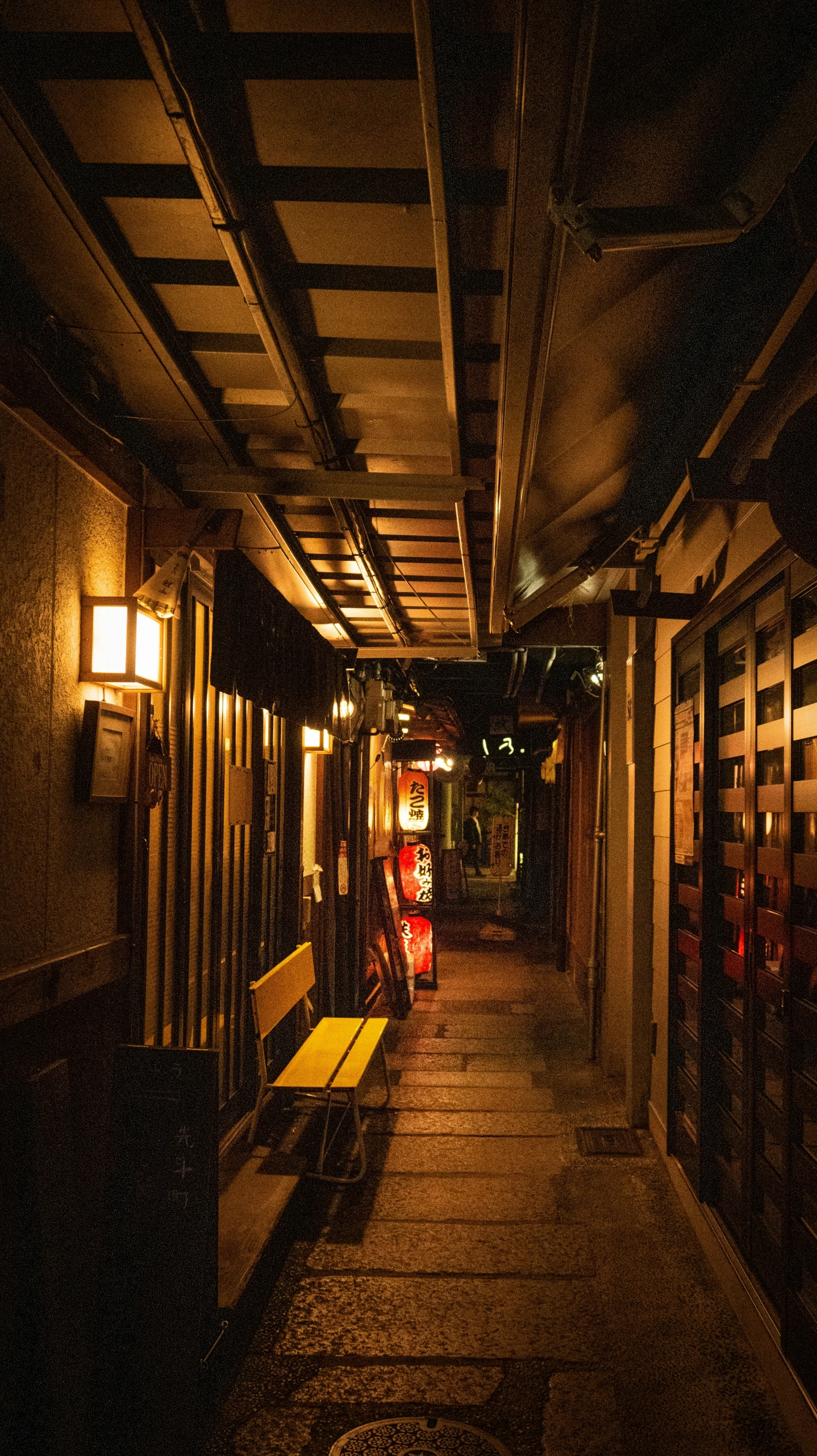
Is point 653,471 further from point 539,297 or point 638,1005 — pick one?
point 638,1005

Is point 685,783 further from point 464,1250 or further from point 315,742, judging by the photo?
point 315,742

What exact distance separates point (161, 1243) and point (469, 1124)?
4810 millimetres

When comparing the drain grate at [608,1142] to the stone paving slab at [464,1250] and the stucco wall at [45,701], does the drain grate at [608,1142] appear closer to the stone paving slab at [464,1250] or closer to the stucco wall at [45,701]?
the stone paving slab at [464,1250]

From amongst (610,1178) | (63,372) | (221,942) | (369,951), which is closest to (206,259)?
(63,372)

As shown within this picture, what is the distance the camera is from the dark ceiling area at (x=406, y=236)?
9.17 feet

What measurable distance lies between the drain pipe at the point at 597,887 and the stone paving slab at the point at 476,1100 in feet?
4.71

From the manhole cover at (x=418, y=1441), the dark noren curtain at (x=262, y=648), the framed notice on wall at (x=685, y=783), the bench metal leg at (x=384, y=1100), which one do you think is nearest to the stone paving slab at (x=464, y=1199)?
the bench metal leg at (x=384, y=1100)

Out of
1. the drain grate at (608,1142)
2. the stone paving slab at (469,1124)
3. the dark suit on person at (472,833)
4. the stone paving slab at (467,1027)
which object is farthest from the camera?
the dark suit on person at (472,833)

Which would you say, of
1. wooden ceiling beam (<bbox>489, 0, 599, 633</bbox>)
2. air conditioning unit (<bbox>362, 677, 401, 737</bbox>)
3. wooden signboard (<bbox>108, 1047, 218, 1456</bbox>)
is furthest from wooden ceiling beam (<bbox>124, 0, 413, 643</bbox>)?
air conditioning unit (<bbox>362, 677, 401, 737</bbox>)

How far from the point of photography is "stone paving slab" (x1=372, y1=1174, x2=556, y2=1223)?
6754 mm

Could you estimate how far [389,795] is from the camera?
1709cm

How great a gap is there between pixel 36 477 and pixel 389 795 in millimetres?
13216

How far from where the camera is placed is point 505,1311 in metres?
5.44

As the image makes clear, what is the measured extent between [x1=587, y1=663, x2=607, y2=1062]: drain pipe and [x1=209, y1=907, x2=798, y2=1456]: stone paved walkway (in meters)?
1.82
